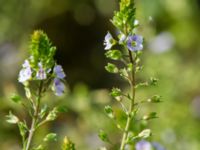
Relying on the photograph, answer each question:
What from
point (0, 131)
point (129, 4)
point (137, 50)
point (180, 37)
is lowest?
point (137, 50)

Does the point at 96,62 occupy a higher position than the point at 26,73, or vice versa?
the point at 96,62

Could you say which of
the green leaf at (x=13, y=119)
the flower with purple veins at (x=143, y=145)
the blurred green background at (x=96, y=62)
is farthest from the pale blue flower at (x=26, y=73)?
the blurred green background at (x=96, y=62)

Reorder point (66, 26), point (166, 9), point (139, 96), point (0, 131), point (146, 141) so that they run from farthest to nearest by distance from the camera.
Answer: point (66, 26), point (166, 9), point (139, 96), point (0, 131), point (146, 141)

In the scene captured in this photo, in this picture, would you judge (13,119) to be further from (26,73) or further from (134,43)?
(134,43)

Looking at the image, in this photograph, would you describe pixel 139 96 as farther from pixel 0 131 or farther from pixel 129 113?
pixel 129 113

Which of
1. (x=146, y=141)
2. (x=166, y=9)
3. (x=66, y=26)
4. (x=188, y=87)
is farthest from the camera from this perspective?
(x=66, y=26)

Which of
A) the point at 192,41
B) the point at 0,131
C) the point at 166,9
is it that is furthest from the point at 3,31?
the point at 192,41

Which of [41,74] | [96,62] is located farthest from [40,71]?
[96,62]
